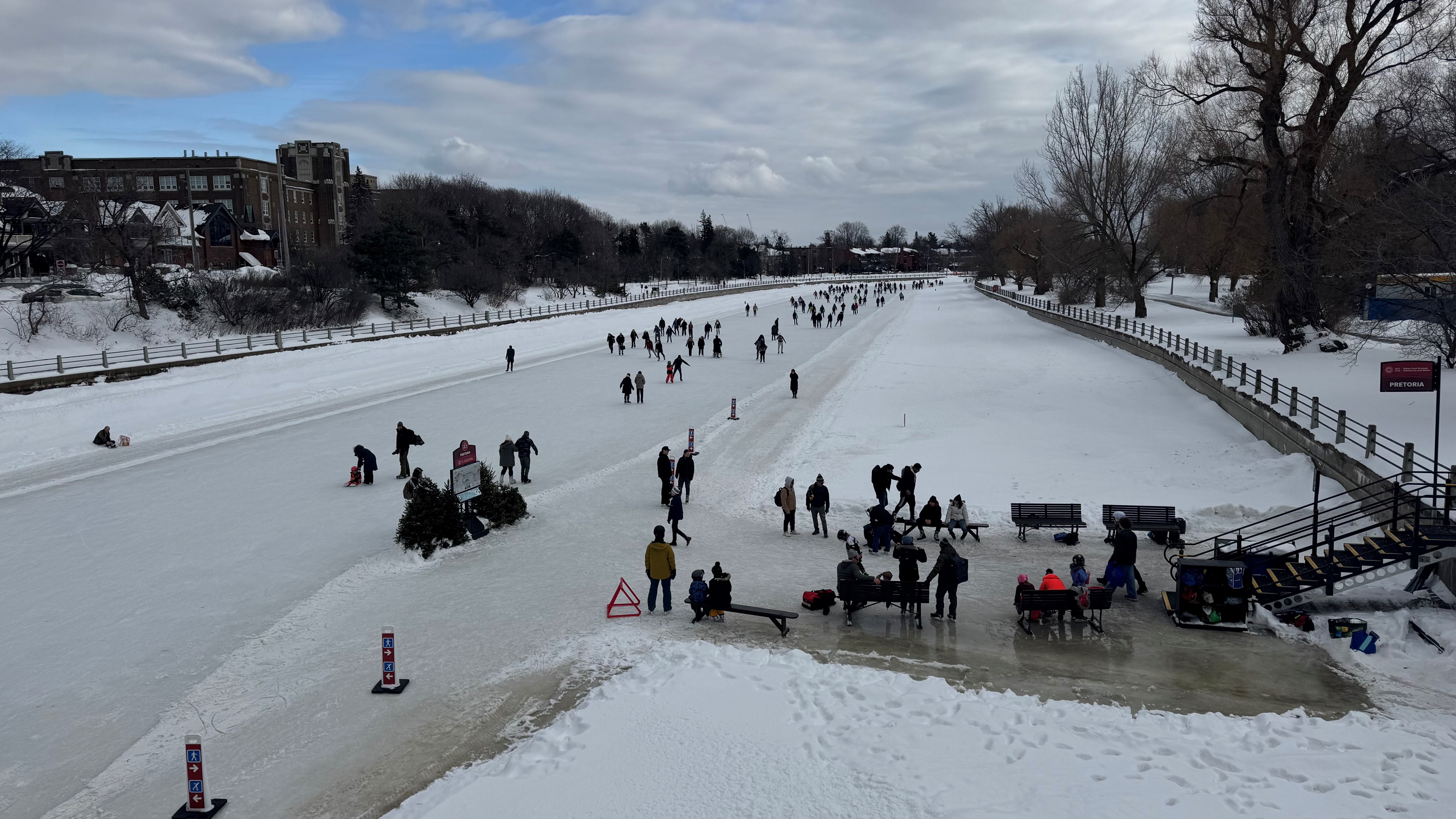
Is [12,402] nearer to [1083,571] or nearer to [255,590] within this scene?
[255,590]

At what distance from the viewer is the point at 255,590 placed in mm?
12008

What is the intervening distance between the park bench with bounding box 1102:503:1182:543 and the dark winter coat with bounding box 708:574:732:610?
637 cm

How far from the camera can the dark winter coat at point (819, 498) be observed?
46.5 ft

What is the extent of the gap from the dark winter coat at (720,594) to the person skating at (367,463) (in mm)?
10239

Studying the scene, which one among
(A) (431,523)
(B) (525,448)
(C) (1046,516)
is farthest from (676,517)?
(C) (1046,516)

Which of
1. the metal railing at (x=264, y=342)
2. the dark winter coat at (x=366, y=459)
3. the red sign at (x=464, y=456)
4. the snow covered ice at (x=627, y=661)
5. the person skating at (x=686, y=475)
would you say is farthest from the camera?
the metal railing at (x=264, y=342)

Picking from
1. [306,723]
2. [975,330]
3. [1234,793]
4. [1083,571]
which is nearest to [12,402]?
[306,723]

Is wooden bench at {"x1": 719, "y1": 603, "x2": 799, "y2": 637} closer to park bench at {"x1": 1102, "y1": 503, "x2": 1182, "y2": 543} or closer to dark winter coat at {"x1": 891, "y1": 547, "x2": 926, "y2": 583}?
dark winter coat at {"x1": 891, "y1": 547, "x2": 926, "y2": 583}

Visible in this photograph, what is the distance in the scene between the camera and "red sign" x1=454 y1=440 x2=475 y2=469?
1398 centimetres

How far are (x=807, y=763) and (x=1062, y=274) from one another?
6586 cm

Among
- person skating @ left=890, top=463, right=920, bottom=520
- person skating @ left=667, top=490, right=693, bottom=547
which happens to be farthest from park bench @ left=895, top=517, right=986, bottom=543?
person skating @ left=667, top=490, right=693, bottom=547

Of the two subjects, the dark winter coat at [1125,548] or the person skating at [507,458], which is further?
the person skating at [507,458]

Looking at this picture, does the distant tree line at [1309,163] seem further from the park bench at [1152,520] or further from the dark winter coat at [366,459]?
the dark winter coat at [366,459]

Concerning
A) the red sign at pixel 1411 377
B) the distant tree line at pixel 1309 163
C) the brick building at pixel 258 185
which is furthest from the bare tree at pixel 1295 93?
the brick building at pixel 258 185
